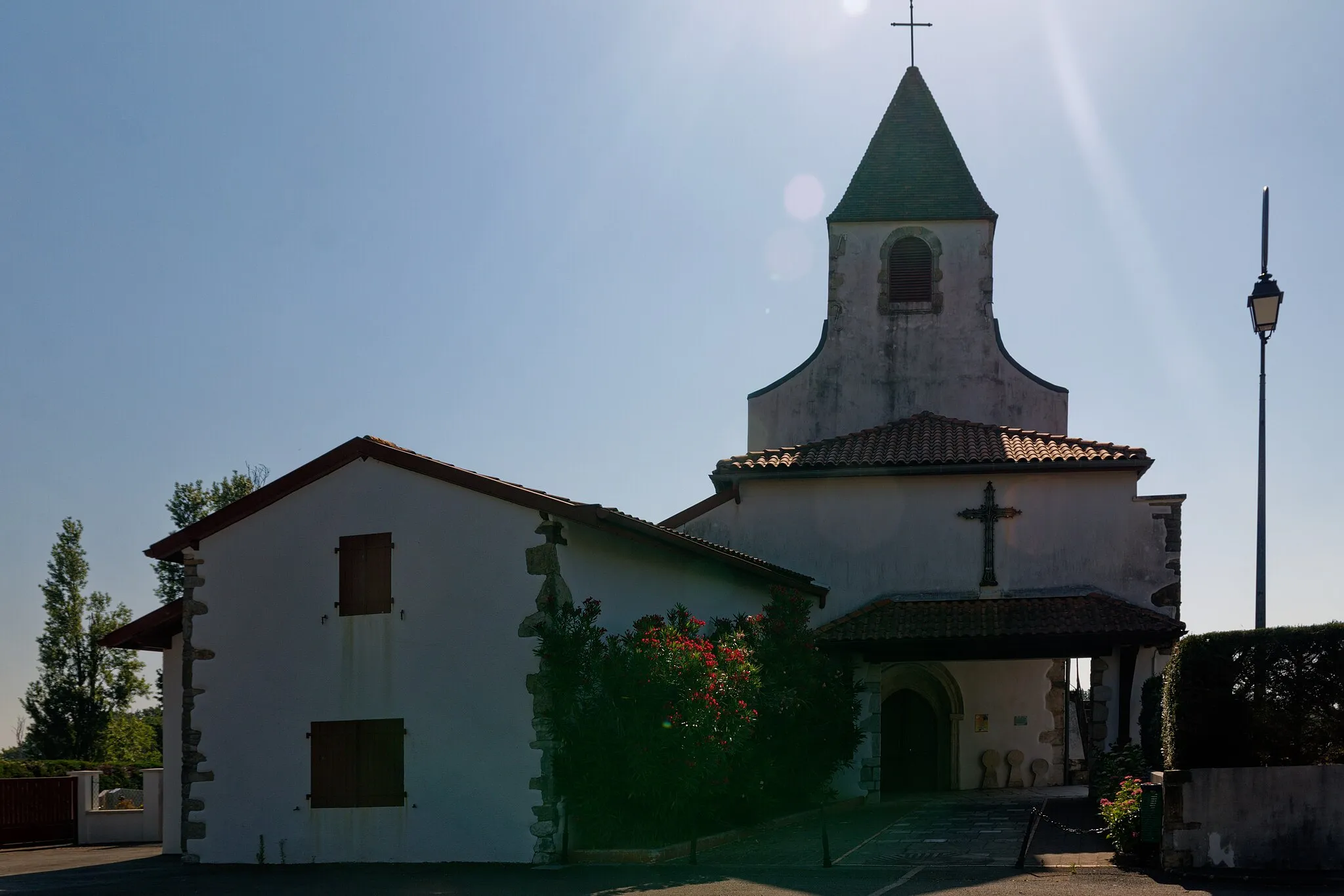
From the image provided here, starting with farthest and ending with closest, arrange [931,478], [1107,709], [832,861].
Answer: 1. [931,478]
2. [1107,709]
3. [832,861]

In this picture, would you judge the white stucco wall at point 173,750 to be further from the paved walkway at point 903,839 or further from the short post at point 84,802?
the paved walkway at point 903,839

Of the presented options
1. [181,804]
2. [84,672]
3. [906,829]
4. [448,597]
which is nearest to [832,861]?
[906,829]

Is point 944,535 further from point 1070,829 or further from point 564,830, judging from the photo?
point 564,830

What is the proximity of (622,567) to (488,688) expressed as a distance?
8.07 ft

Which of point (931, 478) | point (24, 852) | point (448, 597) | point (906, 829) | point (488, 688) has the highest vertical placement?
point (931, 478)

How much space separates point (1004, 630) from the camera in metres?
19.6

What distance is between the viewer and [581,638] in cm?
1442

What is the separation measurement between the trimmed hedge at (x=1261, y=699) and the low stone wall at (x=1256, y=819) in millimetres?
163

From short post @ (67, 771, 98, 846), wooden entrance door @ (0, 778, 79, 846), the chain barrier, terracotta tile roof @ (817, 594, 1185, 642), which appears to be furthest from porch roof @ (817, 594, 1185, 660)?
wooden entrance door @ (0, 778, 79, 846)

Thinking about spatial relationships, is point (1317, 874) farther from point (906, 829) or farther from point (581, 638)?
point (581, 638)

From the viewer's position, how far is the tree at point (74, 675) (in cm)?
3862

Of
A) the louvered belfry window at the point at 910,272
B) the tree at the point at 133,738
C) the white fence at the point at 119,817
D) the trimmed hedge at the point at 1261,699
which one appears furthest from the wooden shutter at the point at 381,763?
the tree at the point at 133,738

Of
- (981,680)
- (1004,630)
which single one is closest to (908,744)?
(981,680)

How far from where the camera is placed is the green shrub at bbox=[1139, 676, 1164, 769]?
15.8 m
